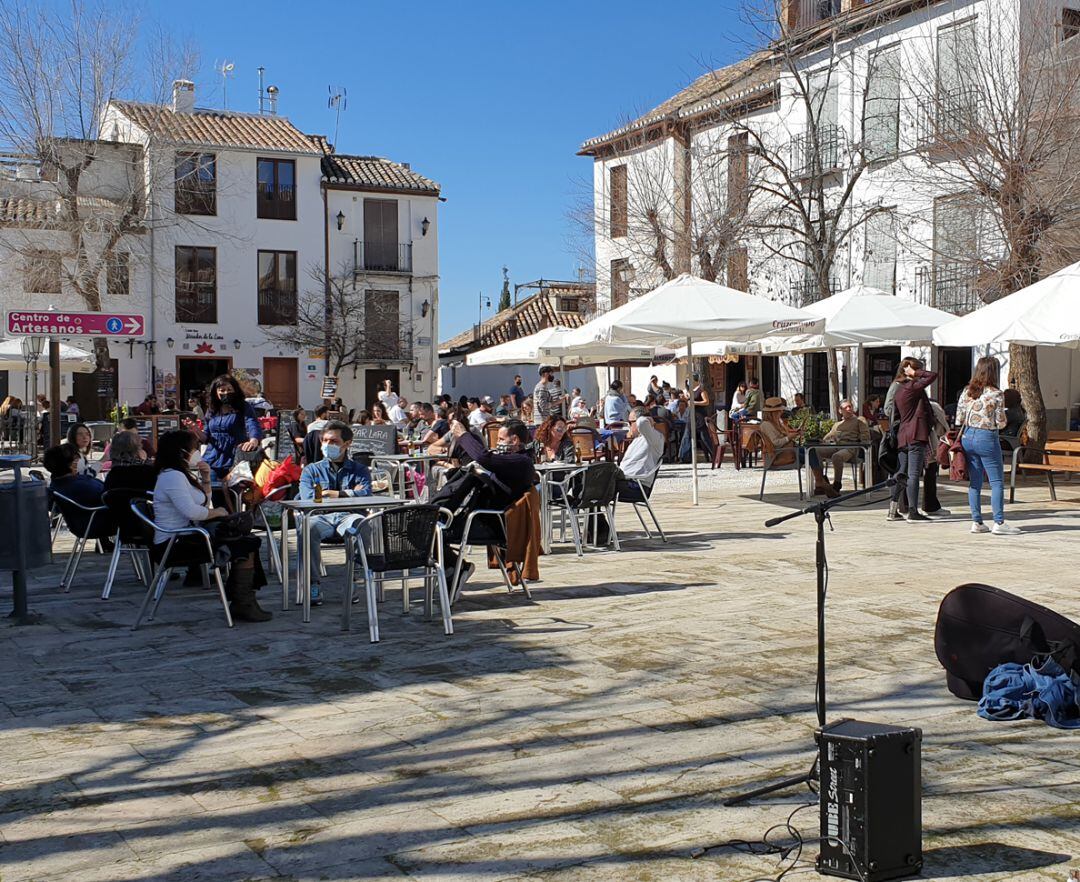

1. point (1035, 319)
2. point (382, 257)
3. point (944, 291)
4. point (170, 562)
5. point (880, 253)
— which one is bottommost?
point (170, 562)

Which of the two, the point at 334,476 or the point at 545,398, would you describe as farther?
the point at 545,398

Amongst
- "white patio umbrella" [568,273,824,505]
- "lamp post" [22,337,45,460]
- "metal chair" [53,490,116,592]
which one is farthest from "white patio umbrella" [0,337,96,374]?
"metal chair" [53,490,116,592]

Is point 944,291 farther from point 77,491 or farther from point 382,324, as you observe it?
point 382,324

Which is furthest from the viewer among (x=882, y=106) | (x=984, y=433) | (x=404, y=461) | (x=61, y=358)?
(x=61, y=358)

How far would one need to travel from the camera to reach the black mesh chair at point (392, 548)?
7.18 meters

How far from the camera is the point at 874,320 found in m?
15.1

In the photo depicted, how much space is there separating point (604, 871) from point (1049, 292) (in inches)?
412

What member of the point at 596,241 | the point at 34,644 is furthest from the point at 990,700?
the point at 596,241

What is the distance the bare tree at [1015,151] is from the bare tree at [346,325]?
23.3 meters

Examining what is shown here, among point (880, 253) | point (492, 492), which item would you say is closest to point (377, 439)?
point (492, 492)

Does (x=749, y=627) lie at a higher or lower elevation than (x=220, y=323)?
Result: lower

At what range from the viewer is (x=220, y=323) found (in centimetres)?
3862

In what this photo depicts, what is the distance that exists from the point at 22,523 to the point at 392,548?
2463 mm

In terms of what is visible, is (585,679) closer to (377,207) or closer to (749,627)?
(749,627)
